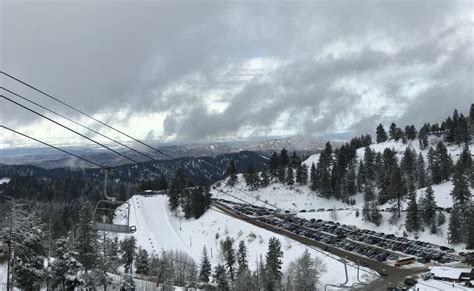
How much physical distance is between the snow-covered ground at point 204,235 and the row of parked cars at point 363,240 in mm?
7506

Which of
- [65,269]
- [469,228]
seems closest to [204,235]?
[469,228]

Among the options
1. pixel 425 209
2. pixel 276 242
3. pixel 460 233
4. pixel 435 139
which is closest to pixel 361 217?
pixel 425 209

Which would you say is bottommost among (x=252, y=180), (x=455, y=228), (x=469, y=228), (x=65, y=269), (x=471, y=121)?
(x=65, y=269)

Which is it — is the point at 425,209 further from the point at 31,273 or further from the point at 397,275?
the point at 31,273

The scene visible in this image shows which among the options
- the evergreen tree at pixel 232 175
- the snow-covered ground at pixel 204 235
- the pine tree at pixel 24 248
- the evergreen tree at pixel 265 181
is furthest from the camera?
the evergreen tree at pixel 232 175

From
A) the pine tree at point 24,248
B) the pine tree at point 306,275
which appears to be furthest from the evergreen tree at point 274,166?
the pine tree at point 24,248

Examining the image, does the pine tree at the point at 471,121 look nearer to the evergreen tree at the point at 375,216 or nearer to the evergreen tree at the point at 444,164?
the evergreen tree at the point at 444,164

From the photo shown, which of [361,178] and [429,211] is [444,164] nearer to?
[361,178]

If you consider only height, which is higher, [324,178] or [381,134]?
[381,134]

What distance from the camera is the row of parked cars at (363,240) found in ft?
245

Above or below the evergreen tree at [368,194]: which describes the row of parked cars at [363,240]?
→ below

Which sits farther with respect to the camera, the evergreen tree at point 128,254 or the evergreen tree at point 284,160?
the evergreen tree at point 284,160

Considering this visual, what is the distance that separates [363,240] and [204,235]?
1677 inches

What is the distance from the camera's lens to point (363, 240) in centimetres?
8662
